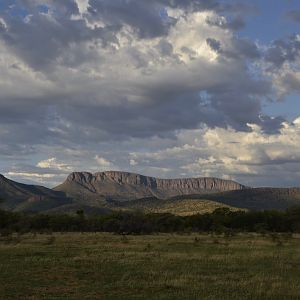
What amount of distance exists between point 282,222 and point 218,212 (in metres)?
13.2

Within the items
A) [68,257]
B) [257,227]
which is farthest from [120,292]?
[257,227]

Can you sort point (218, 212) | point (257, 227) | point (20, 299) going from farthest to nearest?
1. point (218, 212)
2. point (257, 227)
3. point (20, 299)

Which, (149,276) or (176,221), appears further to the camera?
(176,221)

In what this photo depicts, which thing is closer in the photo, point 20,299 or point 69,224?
point 20,299

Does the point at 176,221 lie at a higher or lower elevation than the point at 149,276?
higher

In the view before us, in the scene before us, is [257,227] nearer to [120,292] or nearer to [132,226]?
[132,226]

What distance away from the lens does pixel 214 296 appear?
16531 mm

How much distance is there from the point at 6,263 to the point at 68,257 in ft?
15.1

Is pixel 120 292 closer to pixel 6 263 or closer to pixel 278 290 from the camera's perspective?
pixel 278 290

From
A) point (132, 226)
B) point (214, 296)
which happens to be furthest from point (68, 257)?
point (132, 226)

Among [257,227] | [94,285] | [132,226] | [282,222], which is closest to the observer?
[94,285]

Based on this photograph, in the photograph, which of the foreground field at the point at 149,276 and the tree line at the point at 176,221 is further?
the tree line at the point at 176,221

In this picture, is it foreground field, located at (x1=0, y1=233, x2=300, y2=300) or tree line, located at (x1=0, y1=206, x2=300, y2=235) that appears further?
tree line, located at (x1=0, y1=206, x2=300, y2=235)

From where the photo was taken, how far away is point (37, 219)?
89062 mm
